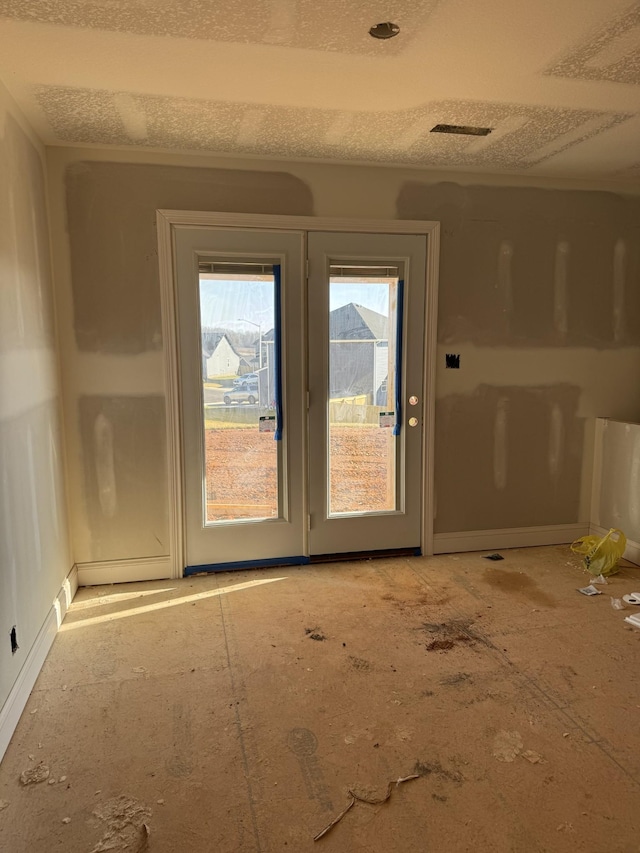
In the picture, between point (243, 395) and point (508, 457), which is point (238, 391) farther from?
point (508, 457)

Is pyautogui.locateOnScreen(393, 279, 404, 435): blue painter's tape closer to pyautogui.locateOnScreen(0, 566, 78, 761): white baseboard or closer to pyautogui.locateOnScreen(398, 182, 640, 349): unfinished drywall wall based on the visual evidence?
pyautogui.locateOnScreen(398, 182, 640, 349): unfinished drywall wall

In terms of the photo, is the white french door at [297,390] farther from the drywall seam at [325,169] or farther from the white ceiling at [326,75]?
the white ceiling at [326,75]

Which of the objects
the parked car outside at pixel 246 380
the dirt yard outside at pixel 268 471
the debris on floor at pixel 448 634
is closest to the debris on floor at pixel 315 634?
the debris on floor at pixel 448 634

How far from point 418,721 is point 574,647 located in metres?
1.00

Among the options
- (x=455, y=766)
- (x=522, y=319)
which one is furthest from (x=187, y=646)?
(x=522, y=319)

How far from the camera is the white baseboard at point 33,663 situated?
208cm

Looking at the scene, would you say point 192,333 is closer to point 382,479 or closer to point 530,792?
point 382,479

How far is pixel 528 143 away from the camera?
3.13m

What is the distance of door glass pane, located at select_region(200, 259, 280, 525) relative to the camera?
3.43m

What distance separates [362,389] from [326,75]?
1.86 meters

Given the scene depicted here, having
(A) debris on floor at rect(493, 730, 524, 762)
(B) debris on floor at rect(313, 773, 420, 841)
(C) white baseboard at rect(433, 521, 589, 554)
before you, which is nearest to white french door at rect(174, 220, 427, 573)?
(C) white baseboard at rect(433, 521, 589, 554)

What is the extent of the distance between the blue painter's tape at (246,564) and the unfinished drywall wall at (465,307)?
0.28 metres

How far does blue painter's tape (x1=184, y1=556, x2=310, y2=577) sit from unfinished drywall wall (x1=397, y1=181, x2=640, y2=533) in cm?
101

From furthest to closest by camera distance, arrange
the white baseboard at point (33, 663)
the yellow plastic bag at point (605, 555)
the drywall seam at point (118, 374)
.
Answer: the yellow plastic bag at point (605, 555) → the drywall seam at point (118, 374) → the white baseboard at point (33, 663)
